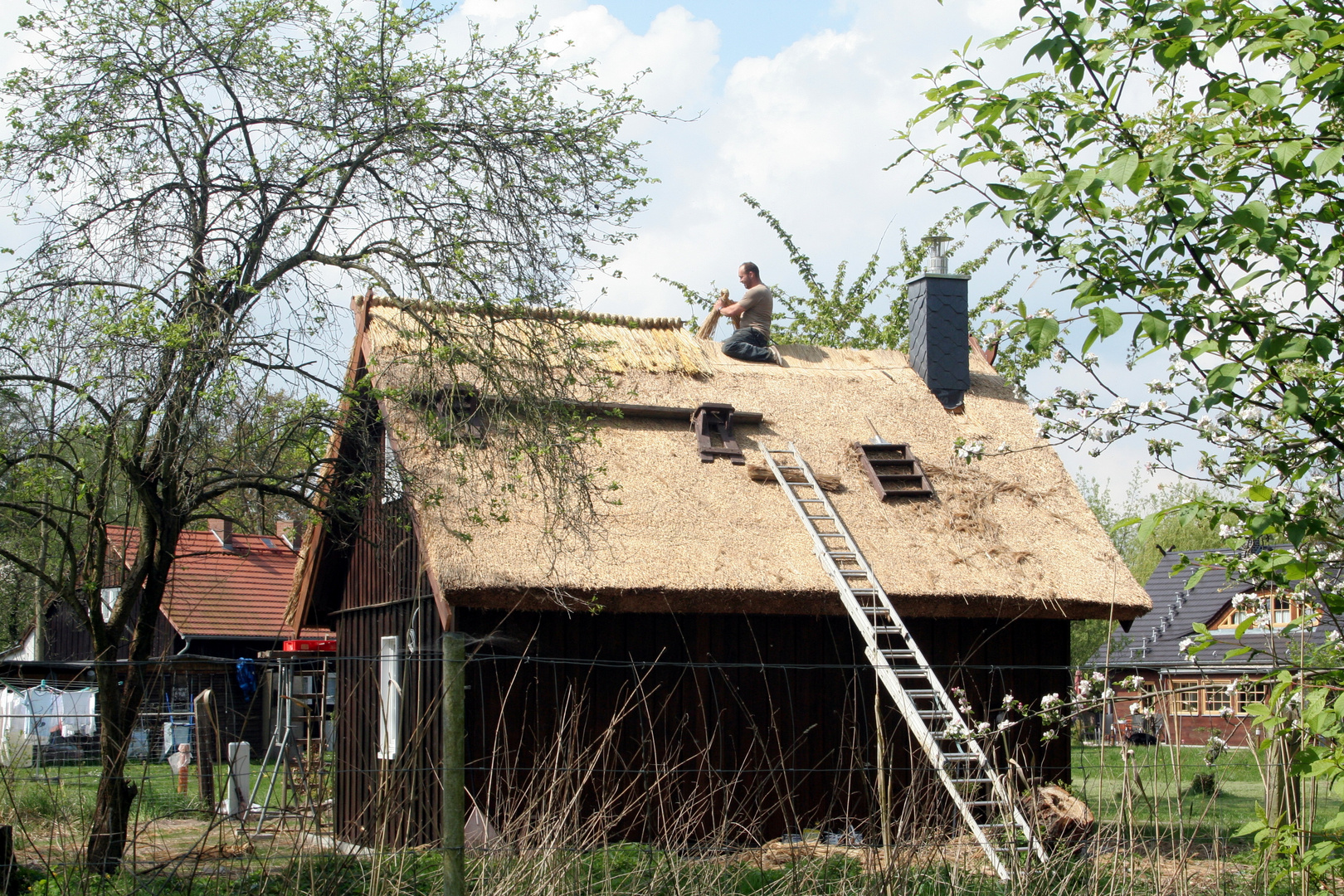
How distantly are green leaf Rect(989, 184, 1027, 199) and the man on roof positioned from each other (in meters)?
9.85

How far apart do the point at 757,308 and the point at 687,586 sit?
17.9ft

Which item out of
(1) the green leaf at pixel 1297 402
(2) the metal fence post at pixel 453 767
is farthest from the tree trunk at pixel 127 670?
(1) the green leaf at pixel 1297 402

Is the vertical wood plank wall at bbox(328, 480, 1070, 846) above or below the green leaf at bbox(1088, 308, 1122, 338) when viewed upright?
below

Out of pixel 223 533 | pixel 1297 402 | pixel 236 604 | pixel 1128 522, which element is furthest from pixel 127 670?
pixel 223 533

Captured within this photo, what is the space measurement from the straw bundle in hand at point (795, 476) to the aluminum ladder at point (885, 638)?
0.06 ft

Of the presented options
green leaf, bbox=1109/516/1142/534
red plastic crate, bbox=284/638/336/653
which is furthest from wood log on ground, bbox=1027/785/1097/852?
red plastic crate, bbox=284/638/336/653

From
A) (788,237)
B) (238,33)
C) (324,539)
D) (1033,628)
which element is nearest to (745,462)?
(1033,628)

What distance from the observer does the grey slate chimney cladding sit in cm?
1345

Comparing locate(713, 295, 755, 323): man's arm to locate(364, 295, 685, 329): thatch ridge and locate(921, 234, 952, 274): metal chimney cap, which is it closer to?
locate(921, 234, 952, 274): metal chimney cap

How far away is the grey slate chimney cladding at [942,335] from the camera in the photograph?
13.4 meters

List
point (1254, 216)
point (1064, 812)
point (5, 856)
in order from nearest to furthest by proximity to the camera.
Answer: point (1254, 216) → point (5, 856) → point (1064, 812)

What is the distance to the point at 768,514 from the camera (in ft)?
33.9

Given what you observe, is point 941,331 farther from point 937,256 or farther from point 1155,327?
point 1155,327

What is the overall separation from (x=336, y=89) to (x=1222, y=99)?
228 inches
